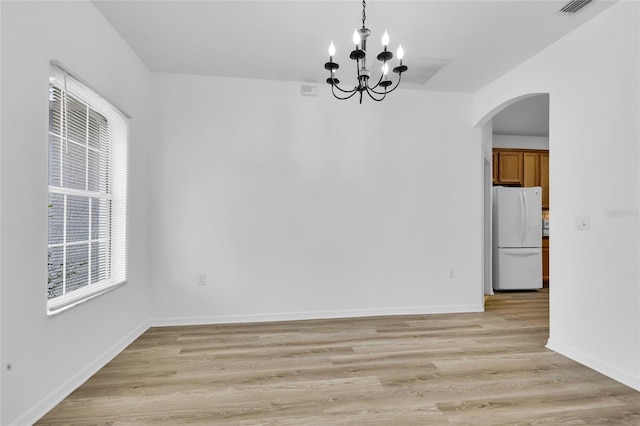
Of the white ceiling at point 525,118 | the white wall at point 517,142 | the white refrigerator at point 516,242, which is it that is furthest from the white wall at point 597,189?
the white wall at point 517,142

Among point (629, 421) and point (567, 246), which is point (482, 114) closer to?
point (567, 246)

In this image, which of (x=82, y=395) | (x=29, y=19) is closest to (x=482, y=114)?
(x=29, y=19)

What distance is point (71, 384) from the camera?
7.39ft

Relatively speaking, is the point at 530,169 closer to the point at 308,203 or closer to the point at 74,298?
the point at 308,203

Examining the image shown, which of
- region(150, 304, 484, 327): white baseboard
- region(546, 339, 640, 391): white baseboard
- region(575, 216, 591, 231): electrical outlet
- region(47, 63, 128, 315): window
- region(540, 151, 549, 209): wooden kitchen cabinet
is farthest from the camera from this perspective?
region(540, 151, 549, 209): wooden kitchen cabinet

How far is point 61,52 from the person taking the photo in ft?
7.11

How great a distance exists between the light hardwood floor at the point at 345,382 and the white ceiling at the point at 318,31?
2.77m

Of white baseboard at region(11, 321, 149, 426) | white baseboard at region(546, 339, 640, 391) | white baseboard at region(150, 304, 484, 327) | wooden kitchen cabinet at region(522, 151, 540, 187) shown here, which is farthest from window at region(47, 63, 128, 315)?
wooden kitchen cabinet at region(522, 151, 540, 187)

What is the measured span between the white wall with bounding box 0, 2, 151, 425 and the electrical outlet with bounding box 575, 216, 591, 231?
389cm

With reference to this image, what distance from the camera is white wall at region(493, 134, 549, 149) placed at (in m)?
6.42

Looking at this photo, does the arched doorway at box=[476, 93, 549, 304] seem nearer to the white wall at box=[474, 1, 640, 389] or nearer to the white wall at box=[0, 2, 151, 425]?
the white wall at box=[474, 1, 640, 389]

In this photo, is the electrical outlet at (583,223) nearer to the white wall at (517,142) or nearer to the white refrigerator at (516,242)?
the white refrigerator at (516,242)

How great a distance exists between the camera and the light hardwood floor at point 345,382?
200 cm

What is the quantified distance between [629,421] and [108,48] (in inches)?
174
